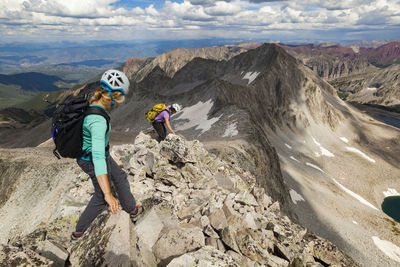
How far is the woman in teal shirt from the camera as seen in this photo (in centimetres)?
535

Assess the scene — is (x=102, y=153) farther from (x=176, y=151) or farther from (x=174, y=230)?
(x=176, y=151)

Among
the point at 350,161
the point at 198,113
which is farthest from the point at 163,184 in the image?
the point at 350,161

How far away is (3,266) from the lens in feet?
17.2

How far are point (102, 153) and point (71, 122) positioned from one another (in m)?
1.03

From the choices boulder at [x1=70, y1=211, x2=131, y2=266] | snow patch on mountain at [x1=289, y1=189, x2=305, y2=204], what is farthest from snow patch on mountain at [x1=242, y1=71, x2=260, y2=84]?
boulder at [x1=70, y1=211, x2=131, y2=266]

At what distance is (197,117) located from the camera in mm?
55812

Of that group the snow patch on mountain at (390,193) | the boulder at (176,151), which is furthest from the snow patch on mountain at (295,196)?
the snow patch on mountain at (390,193)

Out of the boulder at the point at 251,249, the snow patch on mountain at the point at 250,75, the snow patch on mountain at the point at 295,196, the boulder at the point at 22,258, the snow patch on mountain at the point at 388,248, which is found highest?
the boulder at the point at 22,258

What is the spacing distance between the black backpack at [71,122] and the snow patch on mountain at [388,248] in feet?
163

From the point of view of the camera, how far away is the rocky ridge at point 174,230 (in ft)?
20.6

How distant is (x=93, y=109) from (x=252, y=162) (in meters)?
24.2

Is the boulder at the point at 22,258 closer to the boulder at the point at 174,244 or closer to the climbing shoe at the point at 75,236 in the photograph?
the climbing shoe at the point at 75,236

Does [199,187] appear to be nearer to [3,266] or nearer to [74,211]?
[74,211]

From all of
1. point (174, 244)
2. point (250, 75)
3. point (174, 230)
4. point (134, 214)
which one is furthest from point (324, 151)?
point (134, 214)
